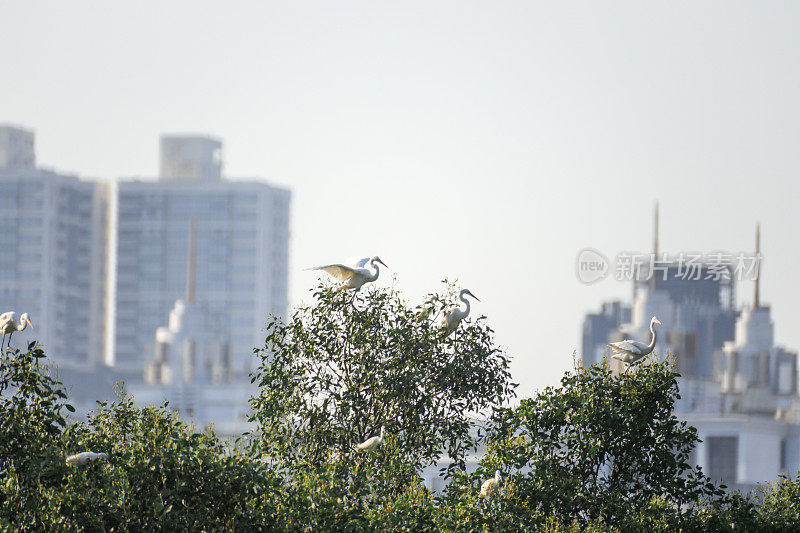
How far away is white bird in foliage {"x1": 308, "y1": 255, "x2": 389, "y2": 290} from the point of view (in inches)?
1283

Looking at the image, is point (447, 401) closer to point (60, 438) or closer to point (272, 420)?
point (272, 420)

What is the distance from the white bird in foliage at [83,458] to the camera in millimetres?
25741

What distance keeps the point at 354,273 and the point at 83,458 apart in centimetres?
860

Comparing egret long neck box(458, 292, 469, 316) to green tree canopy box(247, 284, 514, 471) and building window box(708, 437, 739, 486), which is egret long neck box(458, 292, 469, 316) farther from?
building window box(708, 437, 739, 486)

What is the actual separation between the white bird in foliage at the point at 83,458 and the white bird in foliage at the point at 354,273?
785 cm

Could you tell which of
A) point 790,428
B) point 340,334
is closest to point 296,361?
point 340,334

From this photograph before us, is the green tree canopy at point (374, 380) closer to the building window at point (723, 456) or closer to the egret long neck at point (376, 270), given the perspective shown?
the egret long neck at point (376, 270)

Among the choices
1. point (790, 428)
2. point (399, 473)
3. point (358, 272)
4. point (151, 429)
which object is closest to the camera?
point (151, 429)

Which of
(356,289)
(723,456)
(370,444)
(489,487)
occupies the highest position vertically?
(356,289)

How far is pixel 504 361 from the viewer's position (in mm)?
33625

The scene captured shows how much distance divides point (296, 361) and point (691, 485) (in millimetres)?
8692

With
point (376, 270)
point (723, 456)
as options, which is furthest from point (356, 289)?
point (723, 456)

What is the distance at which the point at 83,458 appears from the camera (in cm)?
2580

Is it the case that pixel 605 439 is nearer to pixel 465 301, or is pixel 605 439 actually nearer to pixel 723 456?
pixel 465 301
